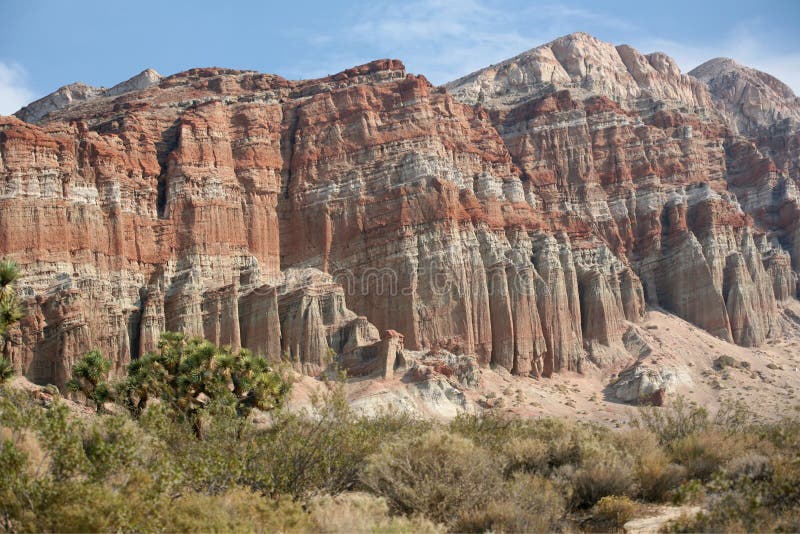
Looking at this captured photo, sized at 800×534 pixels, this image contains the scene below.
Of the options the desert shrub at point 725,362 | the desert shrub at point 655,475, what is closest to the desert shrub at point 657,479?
the desert shrub at point 655,475

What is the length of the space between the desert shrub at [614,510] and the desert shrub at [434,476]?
2701 millimetres

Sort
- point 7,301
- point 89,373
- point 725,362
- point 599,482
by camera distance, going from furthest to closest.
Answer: point 725,362
point 89,373
point 7,301
point 599,482

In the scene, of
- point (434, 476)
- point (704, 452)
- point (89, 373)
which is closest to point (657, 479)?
point (704, 452)

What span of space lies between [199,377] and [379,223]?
4003cm

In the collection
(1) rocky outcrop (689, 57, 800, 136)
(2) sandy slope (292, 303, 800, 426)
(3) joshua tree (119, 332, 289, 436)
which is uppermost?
(1) rocky outcrop (689, 57, 800, 136)

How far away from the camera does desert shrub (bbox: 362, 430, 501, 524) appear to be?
66.7ft

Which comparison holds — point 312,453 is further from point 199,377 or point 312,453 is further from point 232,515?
point 199,377

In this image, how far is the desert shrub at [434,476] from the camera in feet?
66.7

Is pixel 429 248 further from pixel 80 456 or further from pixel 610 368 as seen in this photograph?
pixel 80 456

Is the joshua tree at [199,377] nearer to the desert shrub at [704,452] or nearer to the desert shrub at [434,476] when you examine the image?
the desert shrub at [434,476]

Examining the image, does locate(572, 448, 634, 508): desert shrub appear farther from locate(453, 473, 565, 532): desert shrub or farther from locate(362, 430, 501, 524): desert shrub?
locate(362, 430, 501, 524): desert shrub

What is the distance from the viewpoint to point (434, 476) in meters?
21.1

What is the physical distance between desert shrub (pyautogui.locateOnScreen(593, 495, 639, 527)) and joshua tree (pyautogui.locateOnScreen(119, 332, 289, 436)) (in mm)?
15548

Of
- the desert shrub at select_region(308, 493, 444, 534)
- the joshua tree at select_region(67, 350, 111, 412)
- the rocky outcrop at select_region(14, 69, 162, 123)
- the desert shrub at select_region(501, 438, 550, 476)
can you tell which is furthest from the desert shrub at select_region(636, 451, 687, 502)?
the rocky outcrop at select_region(14, 69, 162, 123)
